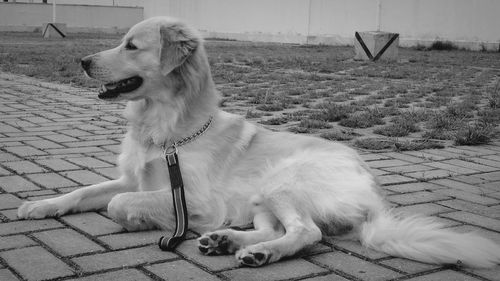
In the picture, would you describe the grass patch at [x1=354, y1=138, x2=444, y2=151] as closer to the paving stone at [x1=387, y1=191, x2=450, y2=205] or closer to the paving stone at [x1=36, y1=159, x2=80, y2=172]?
the paving stone at [x1=387, y1=191, x2=450, y2=205]

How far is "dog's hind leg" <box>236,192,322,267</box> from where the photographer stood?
328cm

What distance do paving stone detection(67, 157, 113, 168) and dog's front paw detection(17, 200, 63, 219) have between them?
4.56 feet

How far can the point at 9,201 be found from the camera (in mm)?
4277

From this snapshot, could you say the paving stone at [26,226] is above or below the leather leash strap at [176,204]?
below

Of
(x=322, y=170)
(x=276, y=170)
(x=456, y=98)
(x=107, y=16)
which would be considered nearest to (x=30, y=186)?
(x=276, y=170)

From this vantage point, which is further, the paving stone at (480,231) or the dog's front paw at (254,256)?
the paving stone at (480,231)

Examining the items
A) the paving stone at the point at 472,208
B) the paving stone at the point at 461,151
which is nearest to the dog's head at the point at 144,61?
the paving stone at the point at 472,208

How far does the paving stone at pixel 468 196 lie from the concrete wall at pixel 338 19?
1764cm

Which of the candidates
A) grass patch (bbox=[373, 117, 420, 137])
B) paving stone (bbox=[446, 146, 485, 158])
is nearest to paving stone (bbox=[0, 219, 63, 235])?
paving stone (bbox=[446, 146, 485, 158])

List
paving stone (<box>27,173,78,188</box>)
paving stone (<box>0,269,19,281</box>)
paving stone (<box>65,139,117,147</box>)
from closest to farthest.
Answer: paving stone (<box>0,269,19,281</box>) < paving stone (<box>27,173,78,188</box>) < paving stone (<box>65,139,117,147</box>)

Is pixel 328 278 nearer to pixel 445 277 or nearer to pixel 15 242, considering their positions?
pixel 445 277

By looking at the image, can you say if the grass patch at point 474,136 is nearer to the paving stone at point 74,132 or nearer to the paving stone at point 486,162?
the paving stone at point 486,162

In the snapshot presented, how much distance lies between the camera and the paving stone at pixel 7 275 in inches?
117

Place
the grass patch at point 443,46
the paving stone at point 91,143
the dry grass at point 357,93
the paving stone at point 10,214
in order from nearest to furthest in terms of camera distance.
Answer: the paving stone at point 10,214 < the paving stone at point 91,143 < the dry grass at point 357,93 < the grass patch at point 443,46
